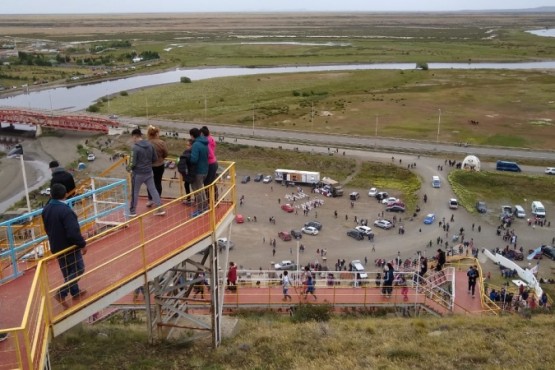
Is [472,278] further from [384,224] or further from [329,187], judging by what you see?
[329,187]

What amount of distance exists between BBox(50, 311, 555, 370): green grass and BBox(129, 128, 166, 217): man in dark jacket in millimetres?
2898

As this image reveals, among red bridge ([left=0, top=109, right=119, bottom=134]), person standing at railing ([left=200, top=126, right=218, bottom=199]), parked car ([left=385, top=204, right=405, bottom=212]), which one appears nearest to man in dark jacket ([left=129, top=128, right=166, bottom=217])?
person standing at railing ([left=200, top=126, right=218, bottom=199])

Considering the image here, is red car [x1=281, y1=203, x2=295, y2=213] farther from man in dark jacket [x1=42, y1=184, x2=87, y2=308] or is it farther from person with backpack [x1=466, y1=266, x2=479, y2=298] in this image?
man in dark jacket [x1=42, y1=184, x2=87, y2=308]

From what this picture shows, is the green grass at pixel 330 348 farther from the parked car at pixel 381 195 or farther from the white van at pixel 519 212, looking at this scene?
the parked car at pixel 381 195

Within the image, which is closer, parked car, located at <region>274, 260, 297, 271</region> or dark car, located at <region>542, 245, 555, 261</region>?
parked car, located at <region>274, 260, 297, 271</region>

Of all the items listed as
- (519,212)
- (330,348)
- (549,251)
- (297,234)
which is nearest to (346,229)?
(297,234)

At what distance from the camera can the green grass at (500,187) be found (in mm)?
40938

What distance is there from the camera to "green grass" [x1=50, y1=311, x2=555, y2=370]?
998cm

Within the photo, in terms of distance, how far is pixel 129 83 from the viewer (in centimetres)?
11012

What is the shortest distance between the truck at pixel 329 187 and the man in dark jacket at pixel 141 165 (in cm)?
3185

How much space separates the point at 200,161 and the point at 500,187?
38.4 m

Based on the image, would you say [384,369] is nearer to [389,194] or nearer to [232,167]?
[232,167]

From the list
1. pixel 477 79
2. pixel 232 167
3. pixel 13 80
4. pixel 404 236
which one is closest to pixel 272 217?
pixel 404 236

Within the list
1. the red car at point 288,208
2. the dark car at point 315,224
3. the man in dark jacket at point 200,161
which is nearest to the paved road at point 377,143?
the red car at point 288,208
